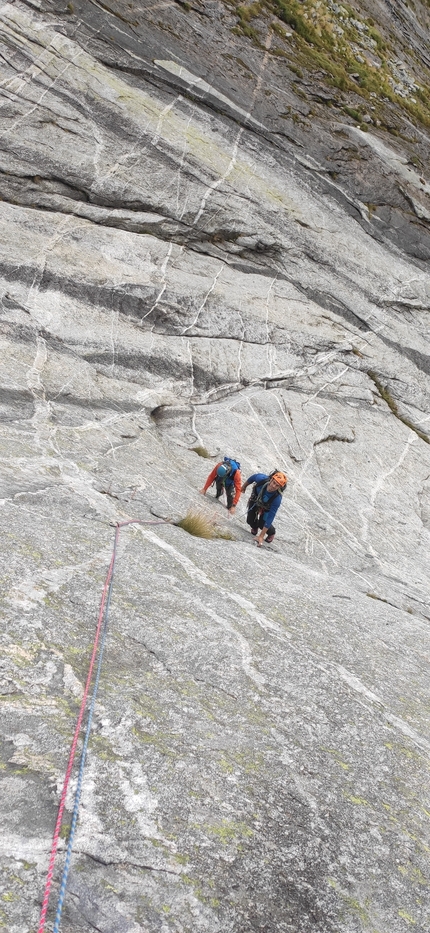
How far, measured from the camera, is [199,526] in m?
13.3

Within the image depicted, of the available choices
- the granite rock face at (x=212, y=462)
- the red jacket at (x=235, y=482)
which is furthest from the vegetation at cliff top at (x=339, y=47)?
the red jacket at (x=235, y=482)

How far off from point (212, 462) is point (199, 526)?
17.9ft

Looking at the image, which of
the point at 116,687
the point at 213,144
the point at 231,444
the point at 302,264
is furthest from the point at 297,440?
the point at 116,687

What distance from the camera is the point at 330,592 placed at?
12.4 metres

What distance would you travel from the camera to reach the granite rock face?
4977mm

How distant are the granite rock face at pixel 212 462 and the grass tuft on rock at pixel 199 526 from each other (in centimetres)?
31

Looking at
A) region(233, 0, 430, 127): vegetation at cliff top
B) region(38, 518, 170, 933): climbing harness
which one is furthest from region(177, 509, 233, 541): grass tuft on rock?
region(233, 0, 430, 127): vegetation at cliff top

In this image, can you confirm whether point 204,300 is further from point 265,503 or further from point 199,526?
point 199,526

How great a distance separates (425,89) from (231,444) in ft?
91.4

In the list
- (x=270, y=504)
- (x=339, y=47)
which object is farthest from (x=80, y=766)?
(x=339, y=47)

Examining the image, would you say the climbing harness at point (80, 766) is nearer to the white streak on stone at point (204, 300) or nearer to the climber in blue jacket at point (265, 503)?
the climber in blue jacket at point (265, 503)

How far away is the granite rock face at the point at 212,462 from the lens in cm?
498

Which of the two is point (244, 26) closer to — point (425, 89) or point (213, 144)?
point (213, 144)

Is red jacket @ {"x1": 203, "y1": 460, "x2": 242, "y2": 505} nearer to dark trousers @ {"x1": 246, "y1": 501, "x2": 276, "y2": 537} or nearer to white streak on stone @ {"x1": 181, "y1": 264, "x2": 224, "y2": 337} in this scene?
dark trousers @ {"x1": 246, "y1": 501, "x2": 276, "y2": 537}
